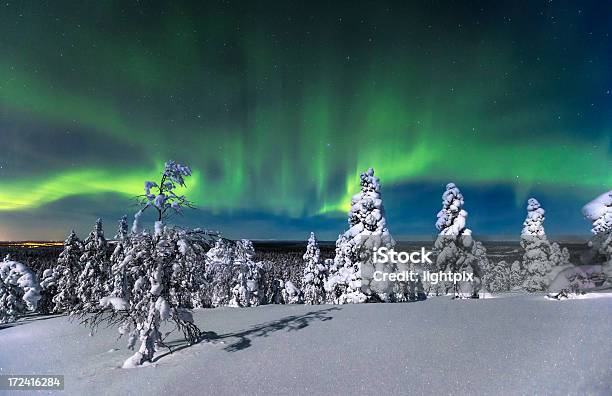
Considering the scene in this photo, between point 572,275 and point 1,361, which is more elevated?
point 572,275

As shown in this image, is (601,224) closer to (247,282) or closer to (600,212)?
(600,212)

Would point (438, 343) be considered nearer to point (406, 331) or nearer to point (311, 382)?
point (406, 331)

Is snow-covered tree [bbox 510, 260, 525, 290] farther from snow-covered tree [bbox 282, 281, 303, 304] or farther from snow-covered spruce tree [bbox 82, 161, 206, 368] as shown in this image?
snow-covered spruce tree [bbox 82, 161, 206, 368]

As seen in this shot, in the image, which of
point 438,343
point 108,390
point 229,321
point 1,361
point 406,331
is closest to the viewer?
point 108,390

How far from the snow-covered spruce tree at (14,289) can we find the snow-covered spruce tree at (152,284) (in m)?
26.8

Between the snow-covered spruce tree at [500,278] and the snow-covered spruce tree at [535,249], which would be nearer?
the snow-covered spruce tree at [535,249]

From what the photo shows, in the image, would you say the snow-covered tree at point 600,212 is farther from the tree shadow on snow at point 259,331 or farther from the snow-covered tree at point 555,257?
the tree shadow on snow at point 259,331

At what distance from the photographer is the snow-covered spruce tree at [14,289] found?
30.6 m

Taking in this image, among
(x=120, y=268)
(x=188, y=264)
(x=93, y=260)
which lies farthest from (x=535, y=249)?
(x=93, y=260)

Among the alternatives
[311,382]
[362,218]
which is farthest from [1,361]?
[362,218]

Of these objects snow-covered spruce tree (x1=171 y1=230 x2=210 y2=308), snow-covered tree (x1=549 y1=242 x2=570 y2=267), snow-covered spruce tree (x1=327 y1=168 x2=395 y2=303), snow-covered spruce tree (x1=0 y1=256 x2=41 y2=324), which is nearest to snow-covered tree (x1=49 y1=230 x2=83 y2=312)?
snow-covered spruce tree (x1=0 y1=256 x2=41 y2=324)

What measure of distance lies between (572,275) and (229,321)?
21447mm

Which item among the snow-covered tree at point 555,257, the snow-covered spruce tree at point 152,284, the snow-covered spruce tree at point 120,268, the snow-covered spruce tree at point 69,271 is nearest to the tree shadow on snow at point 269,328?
the snow-covered spruce tree at point 152,284

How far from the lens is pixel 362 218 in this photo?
24062 mm
